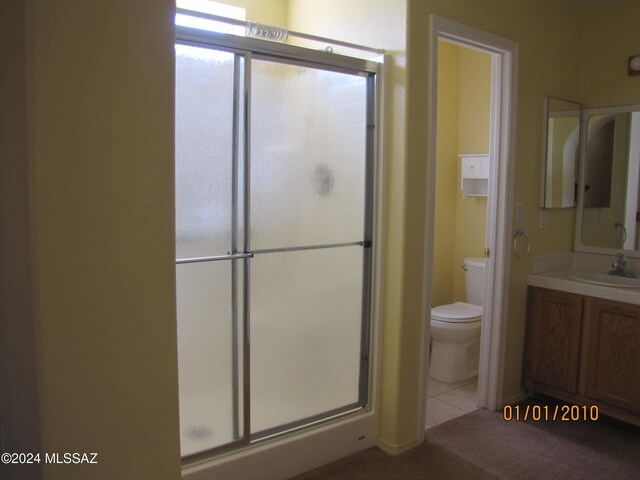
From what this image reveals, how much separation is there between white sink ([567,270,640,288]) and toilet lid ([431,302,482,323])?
660mm

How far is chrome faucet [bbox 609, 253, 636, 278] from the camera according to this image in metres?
3.12

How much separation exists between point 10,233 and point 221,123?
1.03m

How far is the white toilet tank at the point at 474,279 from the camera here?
380 centimetres

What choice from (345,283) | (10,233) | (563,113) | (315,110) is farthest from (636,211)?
(10,233)

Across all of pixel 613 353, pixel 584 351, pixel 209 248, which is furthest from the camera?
pixel 584 351

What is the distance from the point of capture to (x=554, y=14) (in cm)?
313

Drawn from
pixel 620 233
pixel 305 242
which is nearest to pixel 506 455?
pixel 305 242

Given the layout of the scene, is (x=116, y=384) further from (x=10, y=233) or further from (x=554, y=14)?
(x=554, y=14)

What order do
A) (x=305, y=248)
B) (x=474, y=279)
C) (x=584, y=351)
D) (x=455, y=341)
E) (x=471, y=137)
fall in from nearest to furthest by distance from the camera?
(x=305, y=248)
(x=584, y=351)
(x=455, y=341)
(x=474, y=279)
(x=471, y=137)

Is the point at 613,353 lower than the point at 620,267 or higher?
lower

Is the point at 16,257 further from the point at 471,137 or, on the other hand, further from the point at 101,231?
the point at 471,137

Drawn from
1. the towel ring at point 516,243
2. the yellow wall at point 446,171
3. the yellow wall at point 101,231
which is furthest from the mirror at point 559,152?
the yellow wall at point 101,231

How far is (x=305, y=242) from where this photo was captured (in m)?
2.43

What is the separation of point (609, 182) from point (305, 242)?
2055mm
